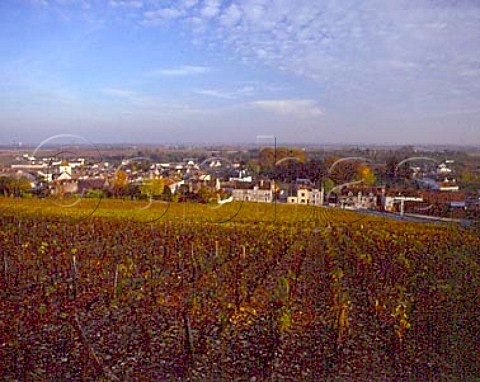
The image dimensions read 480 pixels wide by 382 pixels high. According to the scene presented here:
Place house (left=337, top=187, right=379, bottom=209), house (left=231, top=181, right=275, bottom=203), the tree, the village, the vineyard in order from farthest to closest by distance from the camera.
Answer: the tree → house (left=231, top=181, right=275, bottom=203) → house (left=337, top=187, right=379, bottom=209) → the village → the vineyard

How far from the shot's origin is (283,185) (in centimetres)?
1220

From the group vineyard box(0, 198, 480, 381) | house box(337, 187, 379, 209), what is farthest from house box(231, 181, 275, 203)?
vineyard box(0, 198, 480, 381)

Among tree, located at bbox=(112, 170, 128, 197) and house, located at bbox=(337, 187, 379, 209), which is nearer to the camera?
house, located at bbox=(337, 187, 379, 209)

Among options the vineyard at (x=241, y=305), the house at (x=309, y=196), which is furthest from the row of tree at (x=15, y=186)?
the house at (x=309, y=196)

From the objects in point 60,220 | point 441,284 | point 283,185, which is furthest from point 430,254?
point 60,220

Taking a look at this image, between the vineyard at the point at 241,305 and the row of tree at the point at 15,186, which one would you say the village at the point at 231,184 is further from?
the vineyard at the point at 241,305

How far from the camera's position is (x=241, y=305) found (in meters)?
5.90

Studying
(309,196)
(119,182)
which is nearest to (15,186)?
(119,182)

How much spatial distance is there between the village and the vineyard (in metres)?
1.11

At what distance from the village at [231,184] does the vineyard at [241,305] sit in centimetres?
111

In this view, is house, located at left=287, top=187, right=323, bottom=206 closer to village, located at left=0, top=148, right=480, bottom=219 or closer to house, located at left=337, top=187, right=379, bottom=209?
village, located at left=0, top=148, right=480, bottom=219

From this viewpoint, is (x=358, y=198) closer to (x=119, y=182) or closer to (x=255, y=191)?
(x=255, y=191)

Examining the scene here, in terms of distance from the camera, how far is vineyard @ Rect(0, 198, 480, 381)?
4426 mm

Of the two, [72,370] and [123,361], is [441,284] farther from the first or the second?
[72,370]
